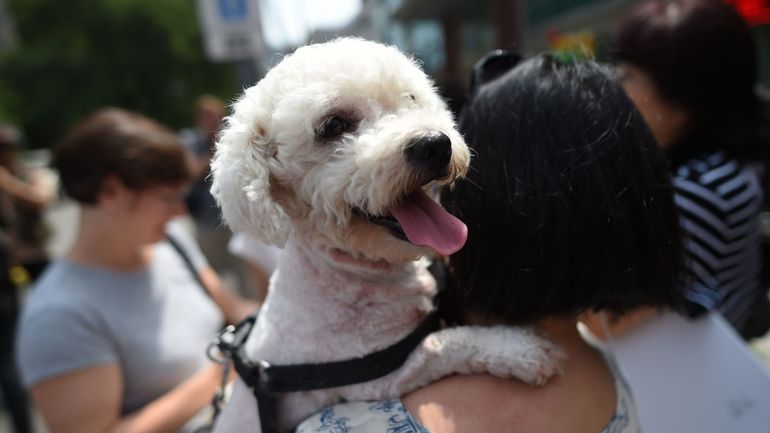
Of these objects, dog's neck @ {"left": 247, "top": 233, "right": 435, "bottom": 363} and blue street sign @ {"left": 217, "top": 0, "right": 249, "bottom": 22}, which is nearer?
dog's neck @ {"left": 247, "top": 233, "right": 435, "bottom": 363}

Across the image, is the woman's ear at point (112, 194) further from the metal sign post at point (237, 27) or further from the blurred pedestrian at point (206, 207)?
the blurred pedestrian at point (206, 207)

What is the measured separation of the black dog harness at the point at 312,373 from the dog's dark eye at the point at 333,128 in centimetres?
52

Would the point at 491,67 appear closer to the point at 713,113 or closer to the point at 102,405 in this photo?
the point at 713,113

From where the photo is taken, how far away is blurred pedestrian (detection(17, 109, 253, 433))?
177 cm

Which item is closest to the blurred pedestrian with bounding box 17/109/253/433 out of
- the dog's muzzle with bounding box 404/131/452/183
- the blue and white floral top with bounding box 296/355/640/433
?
the blue and white floral top with bounding box 296/355/640/433

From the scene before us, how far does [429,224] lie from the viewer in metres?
1.24

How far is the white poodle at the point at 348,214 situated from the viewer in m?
1.21

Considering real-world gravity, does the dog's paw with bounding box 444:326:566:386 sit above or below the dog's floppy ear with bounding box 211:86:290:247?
below

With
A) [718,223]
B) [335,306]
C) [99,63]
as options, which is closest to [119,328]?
[335,306]

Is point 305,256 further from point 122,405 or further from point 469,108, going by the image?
point 122,405

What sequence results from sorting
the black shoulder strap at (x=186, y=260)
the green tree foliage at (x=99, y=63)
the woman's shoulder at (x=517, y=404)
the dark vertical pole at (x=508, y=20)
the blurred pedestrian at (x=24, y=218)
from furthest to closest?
1. the green tree foliage at (x=99, y=63)
2. the dark vertical pole at (x=508, y=20)
3. the blurred pedestrian at (x=24, y=218)
4. the black shoulder strap at (x=186, y=260)
5. the woman's shoulder at (x=517, y=404)

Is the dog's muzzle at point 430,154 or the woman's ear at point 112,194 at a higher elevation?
the dog's muzzle at point 430,154

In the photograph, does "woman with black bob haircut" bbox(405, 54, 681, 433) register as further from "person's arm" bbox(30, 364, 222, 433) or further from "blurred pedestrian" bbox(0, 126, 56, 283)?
"blurred pedestrian" bbox(0, 126, 56, 283)

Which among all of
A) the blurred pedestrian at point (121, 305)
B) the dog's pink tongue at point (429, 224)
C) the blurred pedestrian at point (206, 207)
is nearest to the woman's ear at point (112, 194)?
the blurred pedestrian at point (121, 305)
